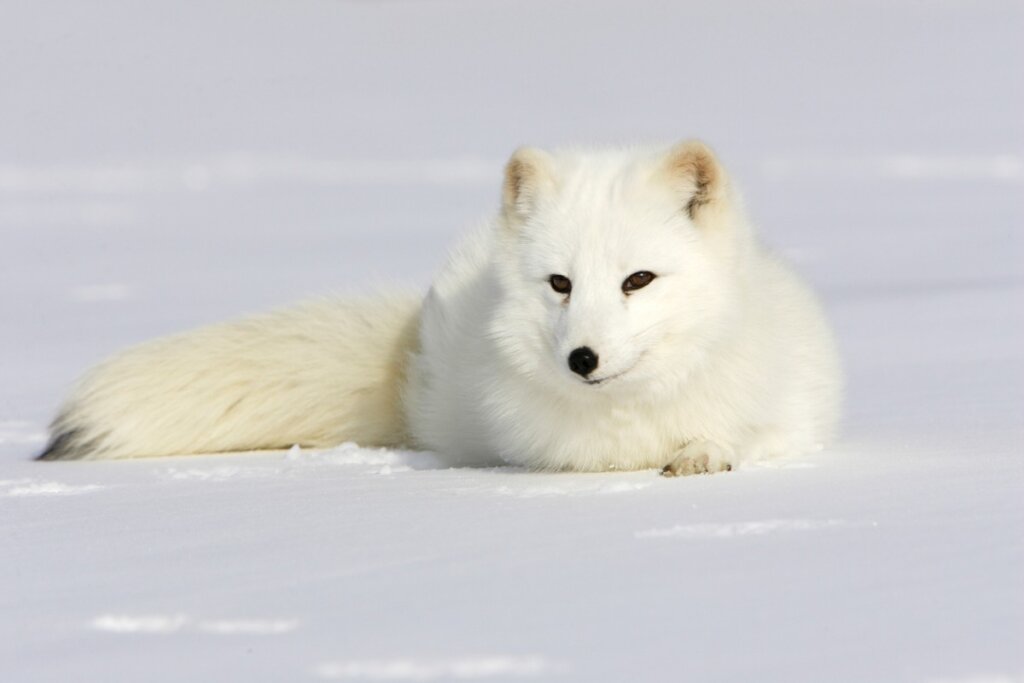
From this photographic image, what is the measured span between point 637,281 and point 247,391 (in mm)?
1401

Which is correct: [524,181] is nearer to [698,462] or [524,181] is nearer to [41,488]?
[698,462]

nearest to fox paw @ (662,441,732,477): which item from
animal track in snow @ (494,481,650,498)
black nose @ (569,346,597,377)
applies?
animal track in snow @ (494,481,650,498)

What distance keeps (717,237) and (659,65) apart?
14946mm

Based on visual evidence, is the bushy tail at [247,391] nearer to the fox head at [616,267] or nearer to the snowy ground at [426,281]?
the snowy ground at [426,281]

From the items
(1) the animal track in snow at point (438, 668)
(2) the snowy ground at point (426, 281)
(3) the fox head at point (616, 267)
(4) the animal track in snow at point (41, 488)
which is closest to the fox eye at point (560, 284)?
(3) the fox head at point (616, 267)

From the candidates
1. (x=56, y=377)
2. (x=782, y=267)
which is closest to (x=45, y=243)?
(x=56, y=377)

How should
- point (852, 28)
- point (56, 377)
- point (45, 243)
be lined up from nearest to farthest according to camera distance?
1. point (56, 377)
2. point (45, 243)
3. point (852, 28)

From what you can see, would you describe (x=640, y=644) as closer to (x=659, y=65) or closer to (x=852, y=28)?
(x=659, y=65)

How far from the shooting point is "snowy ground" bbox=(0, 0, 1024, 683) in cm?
212

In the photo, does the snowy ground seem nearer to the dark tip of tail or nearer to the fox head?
the dark tip of tail

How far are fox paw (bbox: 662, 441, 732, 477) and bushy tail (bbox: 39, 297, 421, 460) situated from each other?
3.60 ft

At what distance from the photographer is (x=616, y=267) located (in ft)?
10.8

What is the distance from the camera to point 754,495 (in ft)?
9.63

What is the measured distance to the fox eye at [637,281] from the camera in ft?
10.8
